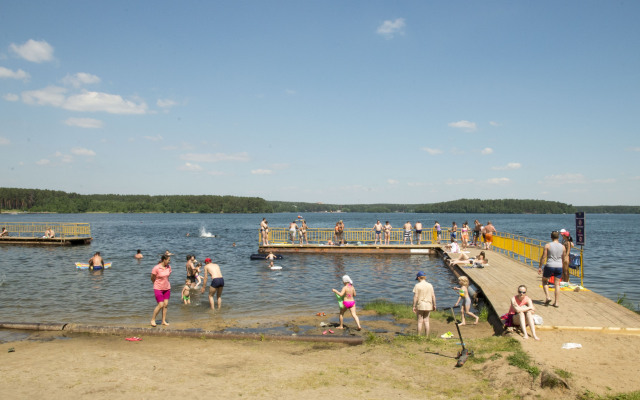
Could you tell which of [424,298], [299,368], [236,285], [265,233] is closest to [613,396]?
[424,298]

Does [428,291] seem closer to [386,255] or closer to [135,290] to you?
[135,290]

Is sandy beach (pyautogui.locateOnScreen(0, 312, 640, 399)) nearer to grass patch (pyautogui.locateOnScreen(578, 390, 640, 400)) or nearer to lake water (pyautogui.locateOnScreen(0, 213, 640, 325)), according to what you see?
grass patch (pyautogui.locateOnScreen(578, 390, 640, 400))

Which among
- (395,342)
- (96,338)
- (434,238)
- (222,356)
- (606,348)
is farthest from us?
(434,238)

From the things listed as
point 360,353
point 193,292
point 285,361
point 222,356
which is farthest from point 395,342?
point 193,292

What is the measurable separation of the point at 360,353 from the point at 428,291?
96.2 inches

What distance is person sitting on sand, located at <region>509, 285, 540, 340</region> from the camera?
10.1 metres

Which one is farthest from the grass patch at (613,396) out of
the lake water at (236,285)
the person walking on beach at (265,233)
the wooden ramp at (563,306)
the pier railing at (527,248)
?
the person walking on beach at (265,233)

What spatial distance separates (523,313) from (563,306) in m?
3.24

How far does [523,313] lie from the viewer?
10.2m

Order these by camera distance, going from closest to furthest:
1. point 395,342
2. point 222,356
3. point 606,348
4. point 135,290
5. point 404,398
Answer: point 404,398, point 606,348, point 222,356, point 395,342, point 135,290

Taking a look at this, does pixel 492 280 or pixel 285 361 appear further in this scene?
pixel 492 280

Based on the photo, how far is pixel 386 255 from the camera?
32.7 m

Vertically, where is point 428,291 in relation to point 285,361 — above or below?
above

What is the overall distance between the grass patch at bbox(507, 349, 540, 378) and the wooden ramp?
2.38 meters
